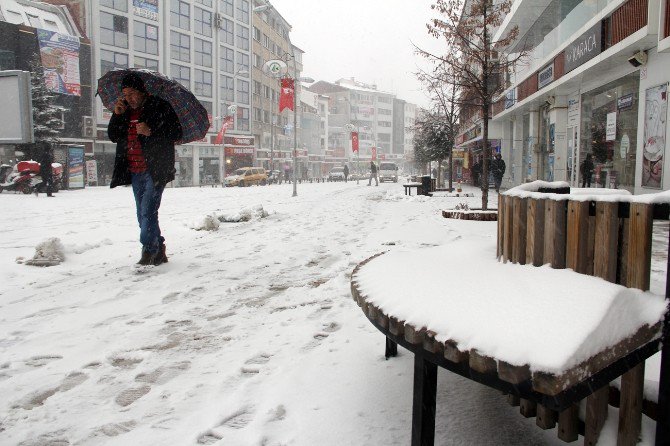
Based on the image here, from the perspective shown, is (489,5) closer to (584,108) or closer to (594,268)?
(584,108)

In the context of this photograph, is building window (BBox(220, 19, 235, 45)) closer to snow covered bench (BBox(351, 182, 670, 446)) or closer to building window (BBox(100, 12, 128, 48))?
building window (BBox(100, 12, 128, 48))

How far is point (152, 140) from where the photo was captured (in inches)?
211

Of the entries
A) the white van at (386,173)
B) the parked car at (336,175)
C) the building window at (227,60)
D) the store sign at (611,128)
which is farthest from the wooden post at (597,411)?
the building window at (227,60)

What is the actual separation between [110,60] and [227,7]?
16.9 meters

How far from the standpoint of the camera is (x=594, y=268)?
1.80m

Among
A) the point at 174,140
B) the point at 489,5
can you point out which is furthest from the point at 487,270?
the point at 489,5

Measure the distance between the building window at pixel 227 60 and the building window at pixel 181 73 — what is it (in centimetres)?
466

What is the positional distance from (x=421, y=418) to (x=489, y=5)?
45.7 feet

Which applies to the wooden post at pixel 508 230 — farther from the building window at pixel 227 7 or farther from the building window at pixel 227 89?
the building window at pixel 227 7

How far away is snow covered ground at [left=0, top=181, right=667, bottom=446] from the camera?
2113mm

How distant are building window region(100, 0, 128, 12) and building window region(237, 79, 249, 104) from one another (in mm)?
14450

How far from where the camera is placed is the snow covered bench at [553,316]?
4.51 feet

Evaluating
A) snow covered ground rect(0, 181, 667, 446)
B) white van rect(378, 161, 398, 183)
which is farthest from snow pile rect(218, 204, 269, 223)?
white van rect(378, 161, 398, 183)

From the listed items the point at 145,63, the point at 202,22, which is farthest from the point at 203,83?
the point at 145,63
